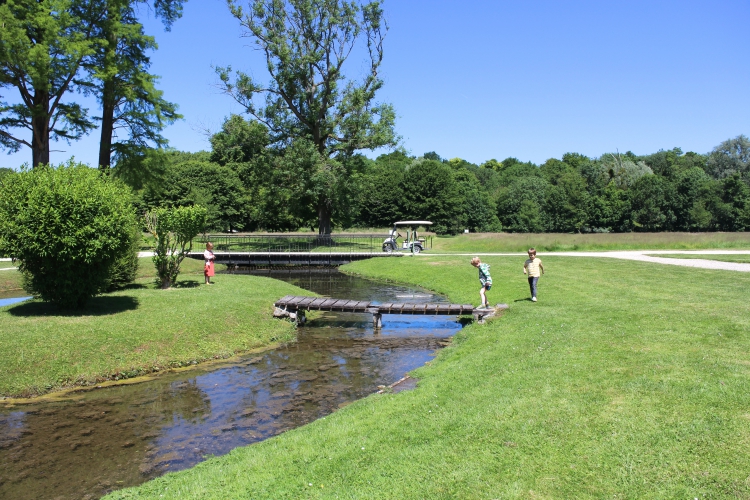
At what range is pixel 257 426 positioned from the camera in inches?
386

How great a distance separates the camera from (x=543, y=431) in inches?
296

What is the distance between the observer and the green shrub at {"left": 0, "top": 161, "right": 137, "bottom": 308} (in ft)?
46.0

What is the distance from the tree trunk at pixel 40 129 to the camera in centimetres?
2616

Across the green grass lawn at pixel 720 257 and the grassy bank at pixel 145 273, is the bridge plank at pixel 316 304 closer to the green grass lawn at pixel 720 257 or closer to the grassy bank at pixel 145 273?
the grassy bank at pixel 145 273

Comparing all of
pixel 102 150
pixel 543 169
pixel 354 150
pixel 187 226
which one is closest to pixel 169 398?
pixel 187 226

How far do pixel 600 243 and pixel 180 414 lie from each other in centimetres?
3943

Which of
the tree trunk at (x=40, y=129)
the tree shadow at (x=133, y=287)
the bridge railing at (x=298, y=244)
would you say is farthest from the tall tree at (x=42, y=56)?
the bridge railing at (x=298, y=244)

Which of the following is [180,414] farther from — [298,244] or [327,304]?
[298,244]

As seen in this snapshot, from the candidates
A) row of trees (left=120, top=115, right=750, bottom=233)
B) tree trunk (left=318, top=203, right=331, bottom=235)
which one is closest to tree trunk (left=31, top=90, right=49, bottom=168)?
row of trees (left=120, top=115, right=750, bottom=233)

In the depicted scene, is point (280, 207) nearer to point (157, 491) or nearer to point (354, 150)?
point (354, 150)

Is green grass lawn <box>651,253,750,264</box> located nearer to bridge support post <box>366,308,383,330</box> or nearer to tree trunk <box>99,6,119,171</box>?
bridge support post <box>366,308,383,330</box>

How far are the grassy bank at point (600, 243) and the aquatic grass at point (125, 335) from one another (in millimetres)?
28003

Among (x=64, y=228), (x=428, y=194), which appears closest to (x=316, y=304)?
(x=64, y=228)

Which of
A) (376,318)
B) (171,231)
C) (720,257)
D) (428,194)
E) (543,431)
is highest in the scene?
(428,194)
